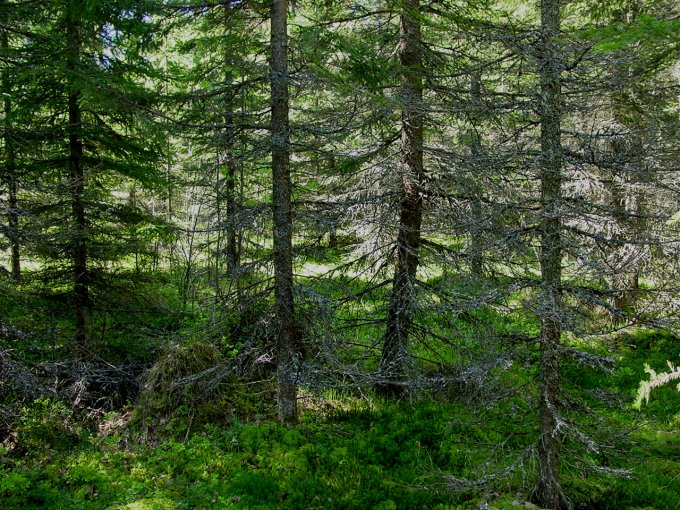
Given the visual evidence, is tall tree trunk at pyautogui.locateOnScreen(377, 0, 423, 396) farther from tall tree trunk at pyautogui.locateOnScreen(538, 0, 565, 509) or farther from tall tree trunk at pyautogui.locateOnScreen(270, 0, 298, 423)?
tall tree trunk at pyautogui.locateOnScreen(538, 0, 565, 509)

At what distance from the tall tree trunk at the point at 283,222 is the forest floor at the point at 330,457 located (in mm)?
805

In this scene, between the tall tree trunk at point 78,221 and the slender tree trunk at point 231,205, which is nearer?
the slender tree trunk at point 231,205

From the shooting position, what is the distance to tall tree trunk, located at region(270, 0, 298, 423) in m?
7.39

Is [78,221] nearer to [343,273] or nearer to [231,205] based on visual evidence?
[231,205]

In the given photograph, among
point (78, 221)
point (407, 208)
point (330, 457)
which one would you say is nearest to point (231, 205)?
point (78, 221)

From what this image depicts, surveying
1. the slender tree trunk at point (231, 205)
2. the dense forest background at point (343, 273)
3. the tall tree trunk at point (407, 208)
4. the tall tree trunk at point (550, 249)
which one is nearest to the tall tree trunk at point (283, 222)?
the dense forest background at point (343, 273)

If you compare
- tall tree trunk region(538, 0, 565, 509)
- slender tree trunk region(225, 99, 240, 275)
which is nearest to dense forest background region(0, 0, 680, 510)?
tall tree trunk region(538, 0, 565, 509)

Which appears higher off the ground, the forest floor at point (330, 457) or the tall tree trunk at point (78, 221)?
the tall tree trunk at point (78, 221)

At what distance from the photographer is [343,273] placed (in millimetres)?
8781

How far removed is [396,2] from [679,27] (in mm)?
3899

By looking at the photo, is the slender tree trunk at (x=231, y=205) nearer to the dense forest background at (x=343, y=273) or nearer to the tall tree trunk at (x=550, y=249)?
the dense forest background at (x=343, y=273)

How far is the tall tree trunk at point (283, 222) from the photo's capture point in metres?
7.39

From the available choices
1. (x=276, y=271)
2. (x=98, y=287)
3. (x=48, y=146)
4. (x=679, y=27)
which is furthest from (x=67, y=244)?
(x=679, y=27)

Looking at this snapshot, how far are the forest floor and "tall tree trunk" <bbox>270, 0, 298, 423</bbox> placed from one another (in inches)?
31.7
